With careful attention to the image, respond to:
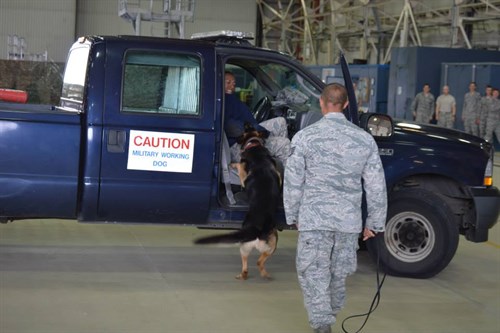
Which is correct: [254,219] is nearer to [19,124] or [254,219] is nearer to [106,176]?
[106,176]

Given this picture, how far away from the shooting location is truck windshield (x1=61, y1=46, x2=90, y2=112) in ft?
24.6

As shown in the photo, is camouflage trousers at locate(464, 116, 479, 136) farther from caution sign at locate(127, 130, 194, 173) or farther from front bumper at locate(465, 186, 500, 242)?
caution sign at locate(127, 130, 194, 173)

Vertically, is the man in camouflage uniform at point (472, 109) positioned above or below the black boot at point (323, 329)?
above

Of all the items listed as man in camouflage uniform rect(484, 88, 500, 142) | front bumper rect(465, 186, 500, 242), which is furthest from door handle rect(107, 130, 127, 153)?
man in camouflage uniform rect(484, 88, 500, 142)

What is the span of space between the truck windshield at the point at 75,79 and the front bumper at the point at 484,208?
3.78 metres

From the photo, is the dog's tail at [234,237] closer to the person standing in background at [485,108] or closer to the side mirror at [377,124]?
the side mirror at [377,124]

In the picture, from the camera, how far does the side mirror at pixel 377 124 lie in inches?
307

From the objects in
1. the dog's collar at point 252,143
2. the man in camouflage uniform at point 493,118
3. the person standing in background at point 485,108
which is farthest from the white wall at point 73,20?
the dog's collar at point 252,143

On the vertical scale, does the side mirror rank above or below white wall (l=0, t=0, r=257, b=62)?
below

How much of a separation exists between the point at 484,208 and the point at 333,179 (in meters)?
3.10

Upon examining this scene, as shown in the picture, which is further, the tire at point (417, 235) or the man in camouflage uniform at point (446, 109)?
the man in camouflage uniform at point (446, 109)

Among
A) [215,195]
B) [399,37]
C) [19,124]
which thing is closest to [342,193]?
[215,195]

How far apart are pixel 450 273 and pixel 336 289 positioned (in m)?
3.16

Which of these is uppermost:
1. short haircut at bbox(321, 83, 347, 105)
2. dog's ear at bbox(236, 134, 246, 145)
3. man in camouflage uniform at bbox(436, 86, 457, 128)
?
man in camouflage uniform at bbox(436, 86, 457, 128)
